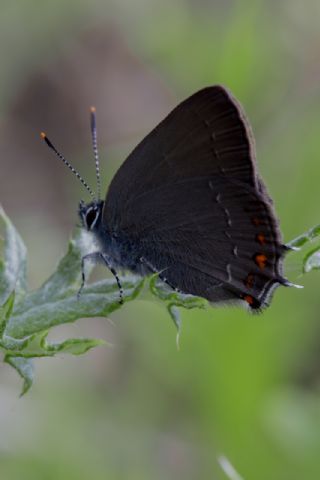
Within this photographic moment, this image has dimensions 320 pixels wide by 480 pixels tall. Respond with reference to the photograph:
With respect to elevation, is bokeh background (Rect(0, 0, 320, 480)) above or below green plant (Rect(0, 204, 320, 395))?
below

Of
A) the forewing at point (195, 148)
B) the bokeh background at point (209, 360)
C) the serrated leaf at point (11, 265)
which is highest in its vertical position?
the serrated leaf at point (11, 265)

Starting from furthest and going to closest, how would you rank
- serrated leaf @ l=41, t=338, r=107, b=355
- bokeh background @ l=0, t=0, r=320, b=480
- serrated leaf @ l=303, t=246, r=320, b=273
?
bokeh background @ l=0, t=0, r=320, b=480
serrated leaf @ l=303, t=246, r=320, b=273
serrated leaf @ l=41, t=338, r=107, b=355

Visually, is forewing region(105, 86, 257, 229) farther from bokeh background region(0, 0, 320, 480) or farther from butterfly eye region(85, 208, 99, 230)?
bokeh background region(0, 0, 320, 480)

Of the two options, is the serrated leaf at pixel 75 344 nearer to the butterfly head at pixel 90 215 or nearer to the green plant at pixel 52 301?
the green plant at pixel 52 301

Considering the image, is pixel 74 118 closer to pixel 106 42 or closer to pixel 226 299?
pixel 106 42

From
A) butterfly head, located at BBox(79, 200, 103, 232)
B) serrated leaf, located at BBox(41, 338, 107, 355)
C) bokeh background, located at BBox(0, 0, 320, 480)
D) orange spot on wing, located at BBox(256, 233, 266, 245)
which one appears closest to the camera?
serrated leaf, located at BBox(41, 338, 107, 355)

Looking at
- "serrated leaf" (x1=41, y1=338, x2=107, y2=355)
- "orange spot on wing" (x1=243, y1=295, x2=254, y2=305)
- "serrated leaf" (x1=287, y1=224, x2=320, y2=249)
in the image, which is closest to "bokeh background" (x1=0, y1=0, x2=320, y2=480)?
"orange spot on wing" (x1=243, y1=295, x2=254, y2=305)

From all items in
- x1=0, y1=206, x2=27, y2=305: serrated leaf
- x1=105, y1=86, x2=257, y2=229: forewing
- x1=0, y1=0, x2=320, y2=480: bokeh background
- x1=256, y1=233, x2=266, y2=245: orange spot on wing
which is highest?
x1=0, y1=206, x2=27, y2=305: serrated leaf

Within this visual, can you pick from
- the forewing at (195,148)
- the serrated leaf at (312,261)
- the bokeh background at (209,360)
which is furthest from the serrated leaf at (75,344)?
the bokeh background at (209,360)

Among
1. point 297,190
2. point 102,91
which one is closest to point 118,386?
point 297,190
